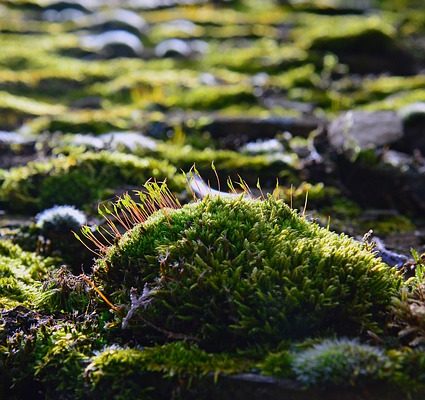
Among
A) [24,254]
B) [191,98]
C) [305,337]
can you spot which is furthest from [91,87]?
[305,337]

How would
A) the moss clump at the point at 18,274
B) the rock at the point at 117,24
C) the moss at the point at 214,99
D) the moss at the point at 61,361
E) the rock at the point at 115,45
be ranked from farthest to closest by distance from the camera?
the rock at the point at 117,24 → the rock at the point at 115,45 → the moss at the point at 214,99 → the moss clump at the point at 18,274 → the moss at the point at 61,361

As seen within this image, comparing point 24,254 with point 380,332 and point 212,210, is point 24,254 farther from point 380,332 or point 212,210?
point 380,332

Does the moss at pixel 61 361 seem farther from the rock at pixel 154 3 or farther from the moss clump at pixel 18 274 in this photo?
the rock at pixel 154 3

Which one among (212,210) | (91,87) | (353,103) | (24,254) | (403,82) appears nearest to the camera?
(212,210)

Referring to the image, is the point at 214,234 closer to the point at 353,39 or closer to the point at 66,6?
the point at 353,39

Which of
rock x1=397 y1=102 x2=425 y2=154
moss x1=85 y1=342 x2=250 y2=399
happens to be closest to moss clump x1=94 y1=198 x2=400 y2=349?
moss x1=85 y1=342 x2=250 y2=399

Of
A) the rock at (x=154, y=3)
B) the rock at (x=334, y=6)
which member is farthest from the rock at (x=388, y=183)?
the rock at (x=154, y=3)
